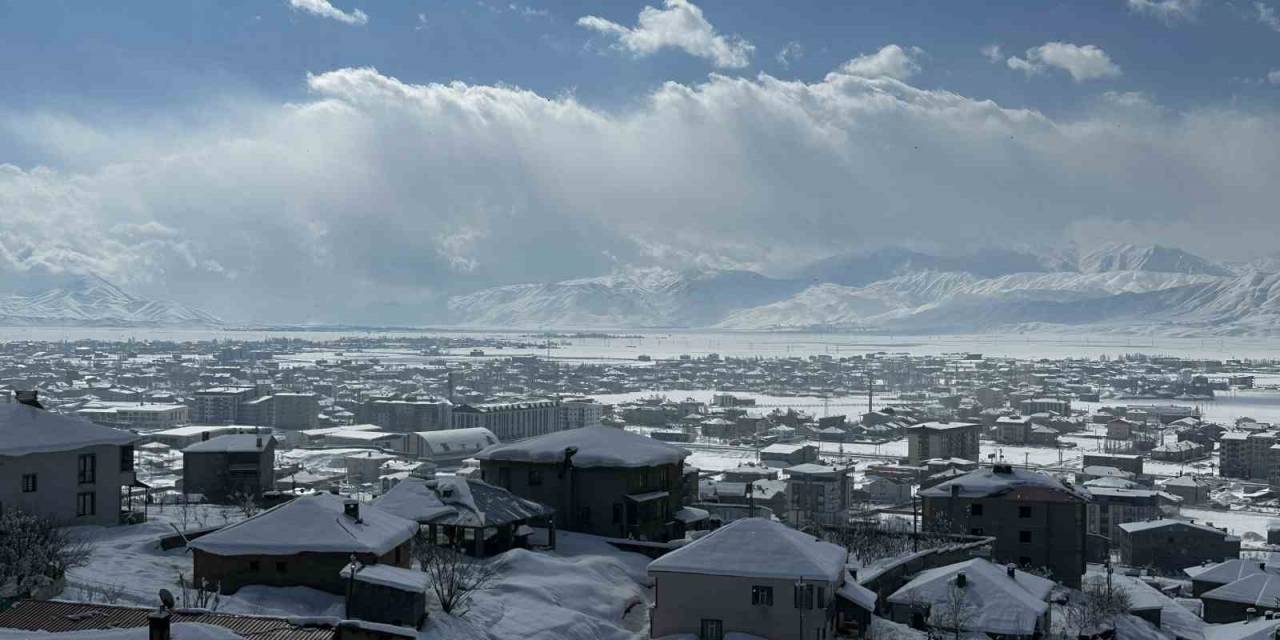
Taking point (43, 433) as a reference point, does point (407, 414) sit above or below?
below

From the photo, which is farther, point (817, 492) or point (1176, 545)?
point (817, 492)

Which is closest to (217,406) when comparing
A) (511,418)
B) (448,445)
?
(511,418)

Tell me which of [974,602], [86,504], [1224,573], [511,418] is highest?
[86,504]

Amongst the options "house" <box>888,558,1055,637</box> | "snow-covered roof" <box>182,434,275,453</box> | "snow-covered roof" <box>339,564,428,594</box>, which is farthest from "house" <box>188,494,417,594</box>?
"snow-covered roof" <box>182,434,275,453</box>

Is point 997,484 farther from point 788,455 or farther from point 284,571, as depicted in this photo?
point 788,455

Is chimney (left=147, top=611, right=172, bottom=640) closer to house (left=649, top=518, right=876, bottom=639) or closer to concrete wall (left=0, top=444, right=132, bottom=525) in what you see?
house (left=649, top=518, right=876, bottom=639)

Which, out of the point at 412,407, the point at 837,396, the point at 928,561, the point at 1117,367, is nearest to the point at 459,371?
the point at 837,396
